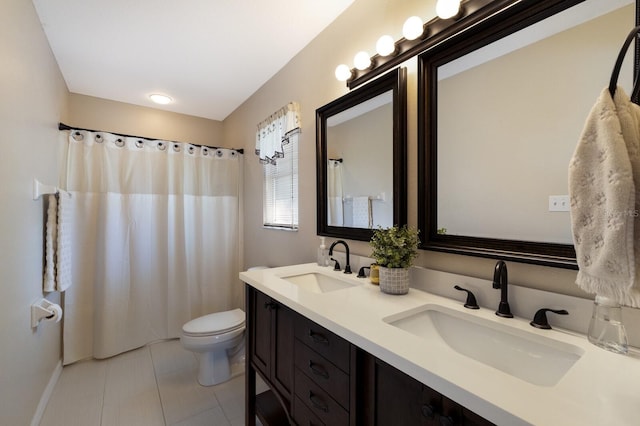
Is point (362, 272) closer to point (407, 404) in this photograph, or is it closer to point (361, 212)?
point (361, 212)

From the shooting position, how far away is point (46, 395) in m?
1.74

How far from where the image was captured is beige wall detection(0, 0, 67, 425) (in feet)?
3.80

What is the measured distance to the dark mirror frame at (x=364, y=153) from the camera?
124cm

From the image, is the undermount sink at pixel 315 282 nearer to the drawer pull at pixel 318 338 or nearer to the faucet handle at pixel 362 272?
the faucet handle at pixel 362 272

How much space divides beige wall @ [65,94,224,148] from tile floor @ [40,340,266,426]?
6.98 feet

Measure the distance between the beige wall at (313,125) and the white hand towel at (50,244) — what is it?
1.40 metres

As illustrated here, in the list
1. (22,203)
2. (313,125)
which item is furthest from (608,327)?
(22,203)

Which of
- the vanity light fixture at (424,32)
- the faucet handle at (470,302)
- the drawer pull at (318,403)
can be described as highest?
the vanity light fixture at (424,32)

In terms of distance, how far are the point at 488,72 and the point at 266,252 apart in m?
2.01

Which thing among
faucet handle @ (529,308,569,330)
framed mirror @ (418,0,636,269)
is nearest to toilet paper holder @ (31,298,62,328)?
framed mirror @ (418,0,636,269)

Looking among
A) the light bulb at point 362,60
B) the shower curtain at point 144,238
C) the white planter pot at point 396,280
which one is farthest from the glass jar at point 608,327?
the shower curtain at point 144,238

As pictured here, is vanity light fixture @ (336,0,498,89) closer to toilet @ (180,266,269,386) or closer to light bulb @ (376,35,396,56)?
light bulb @ (376,35,396,56)

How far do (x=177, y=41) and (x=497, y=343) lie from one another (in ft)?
7.68

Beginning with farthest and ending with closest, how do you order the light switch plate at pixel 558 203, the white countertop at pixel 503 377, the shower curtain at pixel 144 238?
the shower curtain at pixel 144 238 → the light switch plate at pixel 558 203 → the white countertop at pixel 503 377
